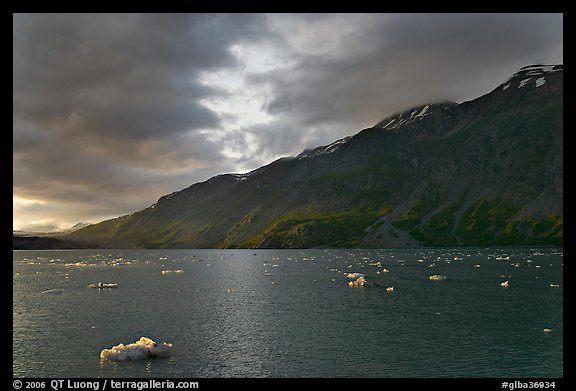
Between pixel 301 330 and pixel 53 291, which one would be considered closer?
pixel 301 330

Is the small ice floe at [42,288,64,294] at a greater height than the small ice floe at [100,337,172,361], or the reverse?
the small ice floe at [42,288,64,294]

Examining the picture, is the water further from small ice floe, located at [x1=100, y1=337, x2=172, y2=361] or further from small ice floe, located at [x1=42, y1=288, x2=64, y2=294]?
small ice floe, located at [x1=100, y1=337, x2=172, y2=361]

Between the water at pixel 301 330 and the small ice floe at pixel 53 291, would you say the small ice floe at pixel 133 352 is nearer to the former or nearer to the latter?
the water at pixel 301 330

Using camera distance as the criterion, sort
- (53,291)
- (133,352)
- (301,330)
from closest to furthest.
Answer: (133,352) < (301,330) < (53,291)

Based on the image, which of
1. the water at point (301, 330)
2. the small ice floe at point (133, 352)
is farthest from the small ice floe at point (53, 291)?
the small ice floe at point (133, 352)

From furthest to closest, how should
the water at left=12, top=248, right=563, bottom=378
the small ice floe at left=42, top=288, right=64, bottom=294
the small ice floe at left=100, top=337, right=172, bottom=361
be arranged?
the small ice floe at left=42, top=288, right=64, bottom=294 → the small ice floe at left=100, top=337, right=172, bottom=361 → the water at left=12, top=248, right=563, bottom=378

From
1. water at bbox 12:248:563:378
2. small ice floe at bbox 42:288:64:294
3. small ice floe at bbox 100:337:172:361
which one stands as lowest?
water at bbox 12:248:563:378

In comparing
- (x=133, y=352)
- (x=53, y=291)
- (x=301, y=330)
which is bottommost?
(x=301, y=330)

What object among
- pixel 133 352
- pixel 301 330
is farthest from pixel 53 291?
pixel 301 330

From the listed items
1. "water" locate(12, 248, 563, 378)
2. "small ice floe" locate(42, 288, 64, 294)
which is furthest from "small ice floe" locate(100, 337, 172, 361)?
"small ice floe" locate(42, 288, 64, 294)

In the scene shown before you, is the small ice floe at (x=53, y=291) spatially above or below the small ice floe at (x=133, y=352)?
above

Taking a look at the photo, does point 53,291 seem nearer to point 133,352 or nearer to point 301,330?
point 133,352
